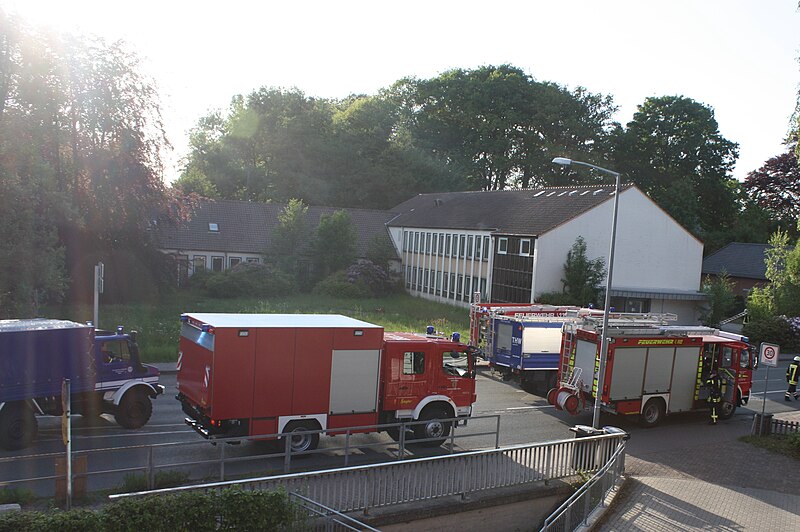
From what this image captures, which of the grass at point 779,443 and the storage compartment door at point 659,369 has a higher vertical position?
the storage compartment door at point 659,369

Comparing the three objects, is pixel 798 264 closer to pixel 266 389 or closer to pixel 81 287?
pixel 266 389

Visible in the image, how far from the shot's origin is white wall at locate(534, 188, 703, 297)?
39.0 meters

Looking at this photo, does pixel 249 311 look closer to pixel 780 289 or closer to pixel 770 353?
pixel 770 353

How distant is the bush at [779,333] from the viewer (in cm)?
3616

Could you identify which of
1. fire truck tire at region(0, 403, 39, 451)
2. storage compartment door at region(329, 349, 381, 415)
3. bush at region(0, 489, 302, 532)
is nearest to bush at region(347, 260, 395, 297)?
storage compartment door at region(329, 349, 381, 415)

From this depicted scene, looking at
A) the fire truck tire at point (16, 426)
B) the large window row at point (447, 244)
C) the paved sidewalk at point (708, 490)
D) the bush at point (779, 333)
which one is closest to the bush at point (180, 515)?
the fire truck tire at point (16, 426)

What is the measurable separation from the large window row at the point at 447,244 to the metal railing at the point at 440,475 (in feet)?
99.9

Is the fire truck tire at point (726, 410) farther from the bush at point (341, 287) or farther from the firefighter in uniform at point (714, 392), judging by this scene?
the bush at point (341, 287)

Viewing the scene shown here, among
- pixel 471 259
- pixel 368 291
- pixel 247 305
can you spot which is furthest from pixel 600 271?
pixel 247 305

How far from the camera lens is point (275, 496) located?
9695mm

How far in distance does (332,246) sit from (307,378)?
36066 millimetres

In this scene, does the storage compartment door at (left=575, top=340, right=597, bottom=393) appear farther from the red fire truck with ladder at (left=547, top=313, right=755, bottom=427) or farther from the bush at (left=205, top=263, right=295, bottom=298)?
the bush at (left=205, top=263, right=295, bottom=298)

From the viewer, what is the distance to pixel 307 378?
1408cm

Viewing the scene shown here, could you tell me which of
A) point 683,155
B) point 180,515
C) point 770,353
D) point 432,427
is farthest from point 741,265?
point 180,515
